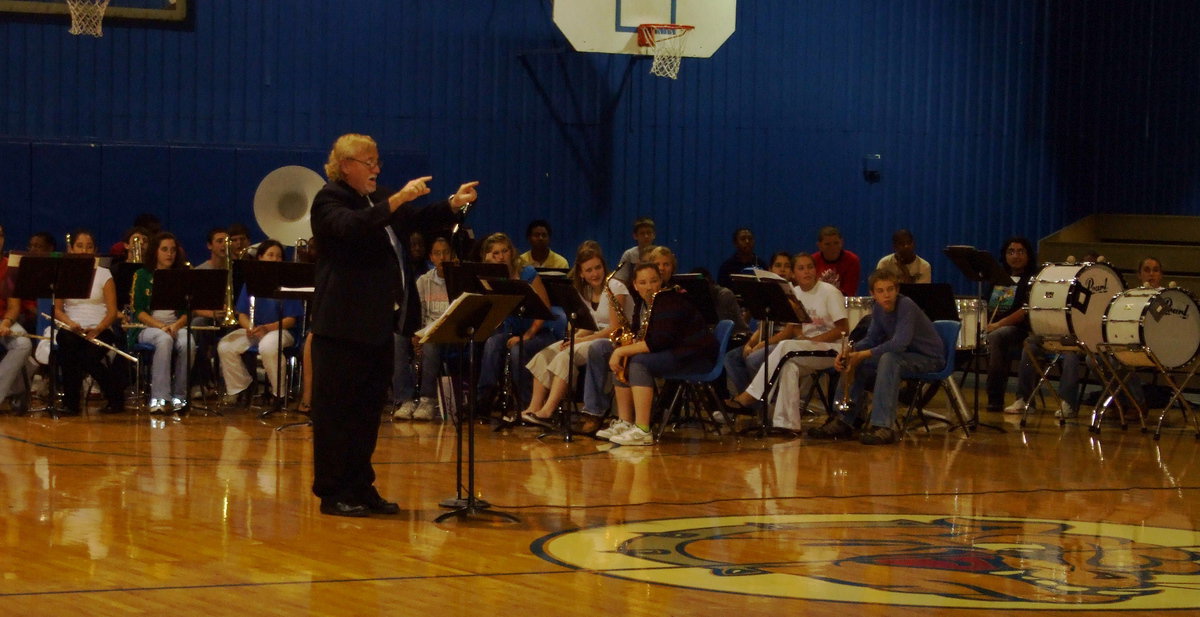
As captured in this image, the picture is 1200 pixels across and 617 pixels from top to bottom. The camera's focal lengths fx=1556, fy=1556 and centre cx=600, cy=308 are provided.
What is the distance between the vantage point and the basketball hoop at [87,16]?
13359mm

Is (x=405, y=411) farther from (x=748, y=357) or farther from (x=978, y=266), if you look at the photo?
(x=978, y=266)

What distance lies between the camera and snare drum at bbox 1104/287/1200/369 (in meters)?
10.4

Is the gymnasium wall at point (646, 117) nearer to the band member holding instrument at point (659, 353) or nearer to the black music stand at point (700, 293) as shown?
the black music stand at point (700, 293)

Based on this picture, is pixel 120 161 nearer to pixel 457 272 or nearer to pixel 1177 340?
pixel 457 272

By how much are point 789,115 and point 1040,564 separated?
35.6 ft

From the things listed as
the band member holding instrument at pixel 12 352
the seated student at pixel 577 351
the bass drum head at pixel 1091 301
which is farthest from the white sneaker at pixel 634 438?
the band member holding instrument at pixel 12 352

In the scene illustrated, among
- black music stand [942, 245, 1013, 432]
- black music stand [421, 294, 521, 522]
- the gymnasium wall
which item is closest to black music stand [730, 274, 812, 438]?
black music stand [942, 245, 1013, 432]

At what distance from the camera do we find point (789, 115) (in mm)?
16062

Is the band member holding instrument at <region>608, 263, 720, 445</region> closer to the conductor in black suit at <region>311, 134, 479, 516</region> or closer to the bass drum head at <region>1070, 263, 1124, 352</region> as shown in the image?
the bass drum head at <region>1070, 263, 1124, 352</region>

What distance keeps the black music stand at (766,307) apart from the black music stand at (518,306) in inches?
49.1

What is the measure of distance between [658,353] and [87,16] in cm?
683

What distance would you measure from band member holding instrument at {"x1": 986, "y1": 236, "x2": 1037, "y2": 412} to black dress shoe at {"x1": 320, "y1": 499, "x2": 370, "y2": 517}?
7165 mm

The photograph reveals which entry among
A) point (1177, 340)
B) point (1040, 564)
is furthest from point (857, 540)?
point (1177, 340)

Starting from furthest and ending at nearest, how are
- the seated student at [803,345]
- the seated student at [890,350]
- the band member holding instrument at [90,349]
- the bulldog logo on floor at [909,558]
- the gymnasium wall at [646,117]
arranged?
the gymnasium wall at [646,117], the band member holding instrument at [90,349], the seated student at [803,345], the seated student at [890,350], the bulldog logo on floor at [909,558]
